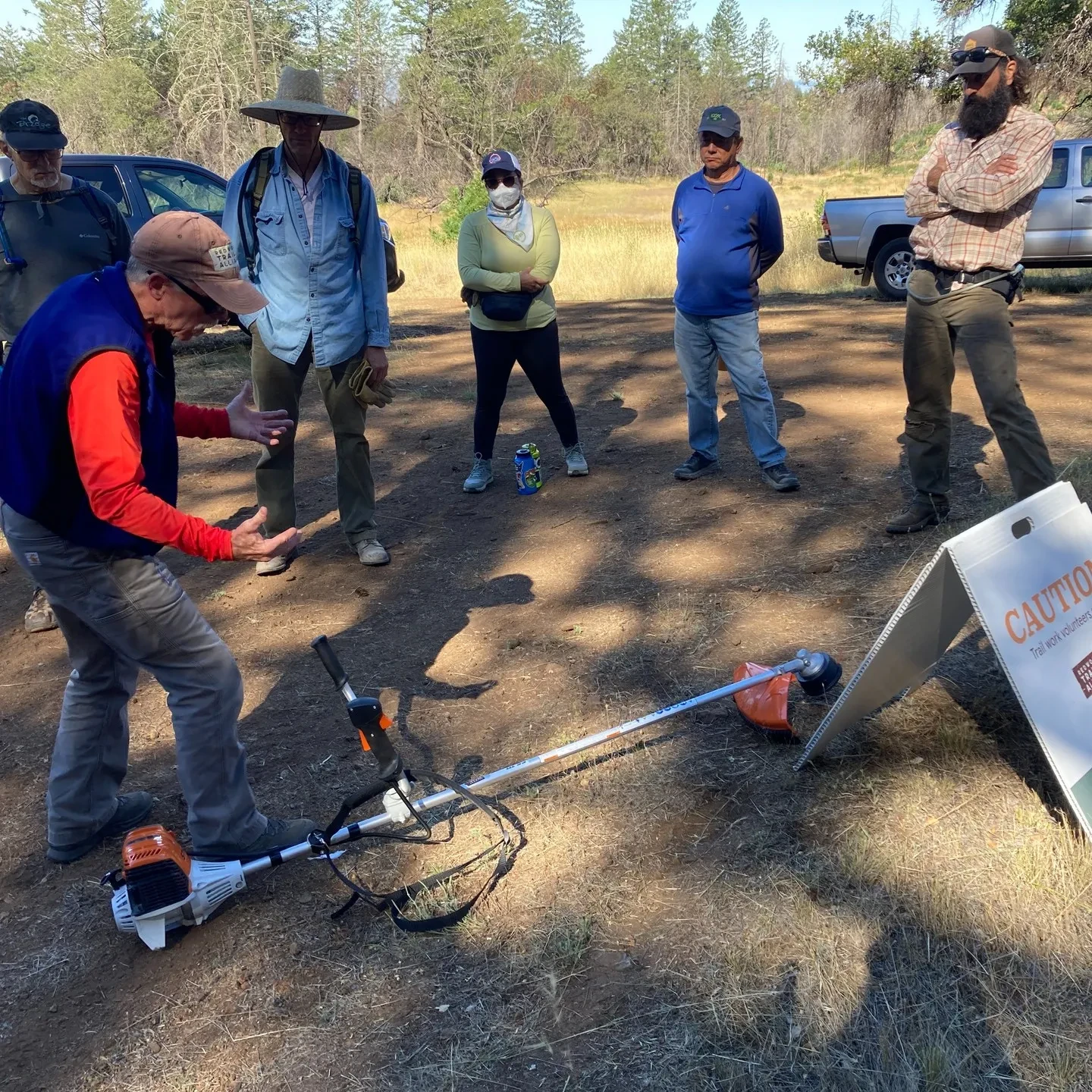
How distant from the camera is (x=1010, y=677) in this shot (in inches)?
108

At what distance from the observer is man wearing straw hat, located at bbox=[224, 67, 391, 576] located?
499 cm

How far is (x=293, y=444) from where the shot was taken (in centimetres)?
547

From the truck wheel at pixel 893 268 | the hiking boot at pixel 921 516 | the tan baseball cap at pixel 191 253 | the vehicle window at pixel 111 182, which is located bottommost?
the hiking boot at pixel 921 516

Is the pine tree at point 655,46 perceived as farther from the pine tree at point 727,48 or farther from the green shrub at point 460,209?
the green shrub at point 460,209

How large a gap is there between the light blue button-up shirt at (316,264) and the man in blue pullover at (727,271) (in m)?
1.87

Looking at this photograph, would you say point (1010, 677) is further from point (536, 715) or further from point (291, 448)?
point (291, 448)

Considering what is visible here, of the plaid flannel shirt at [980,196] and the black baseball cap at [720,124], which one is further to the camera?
the black baseball cap at [720,124]

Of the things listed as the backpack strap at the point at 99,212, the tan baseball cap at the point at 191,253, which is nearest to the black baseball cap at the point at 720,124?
the backpack strap at the point at 99,212

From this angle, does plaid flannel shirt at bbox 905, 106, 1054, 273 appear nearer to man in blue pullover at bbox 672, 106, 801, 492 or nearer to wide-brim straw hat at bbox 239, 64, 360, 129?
man in blue pullover at bbox 672, 106, 801, 492

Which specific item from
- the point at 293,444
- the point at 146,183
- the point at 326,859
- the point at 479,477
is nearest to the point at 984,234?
the point at 479,477

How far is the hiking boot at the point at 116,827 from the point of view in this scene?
3375 mm

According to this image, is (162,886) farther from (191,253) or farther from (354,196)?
(354,196)

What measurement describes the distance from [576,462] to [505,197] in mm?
1761

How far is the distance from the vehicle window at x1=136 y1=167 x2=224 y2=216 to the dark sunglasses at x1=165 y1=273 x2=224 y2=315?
934cm
